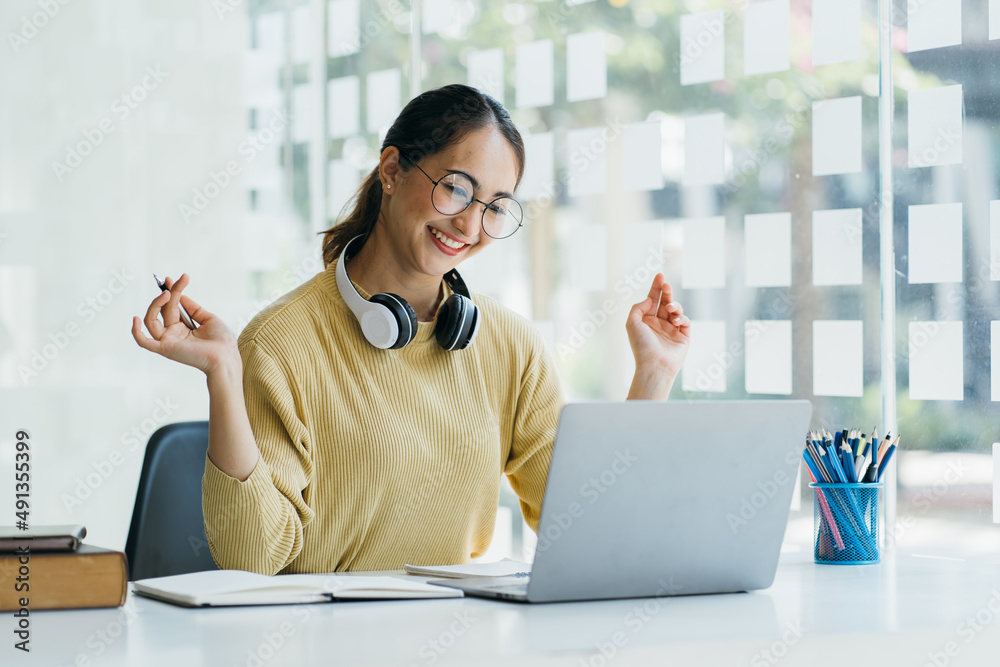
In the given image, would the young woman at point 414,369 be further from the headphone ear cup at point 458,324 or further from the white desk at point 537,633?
the white desk at point 537,633

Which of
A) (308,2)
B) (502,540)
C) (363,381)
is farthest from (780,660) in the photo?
(308,2)

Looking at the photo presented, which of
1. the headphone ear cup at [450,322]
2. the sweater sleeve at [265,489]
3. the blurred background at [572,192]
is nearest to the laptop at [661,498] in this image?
the sweater sleeve at [265,489]

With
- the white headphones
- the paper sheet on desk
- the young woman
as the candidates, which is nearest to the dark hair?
the young woman

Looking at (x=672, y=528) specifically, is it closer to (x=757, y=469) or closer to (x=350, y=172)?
(x=757, y=469)

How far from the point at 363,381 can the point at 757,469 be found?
70cm

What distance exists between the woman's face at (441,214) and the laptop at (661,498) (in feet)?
2.12

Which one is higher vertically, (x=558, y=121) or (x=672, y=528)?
(x=558, y=121)

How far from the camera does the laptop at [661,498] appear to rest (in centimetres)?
103

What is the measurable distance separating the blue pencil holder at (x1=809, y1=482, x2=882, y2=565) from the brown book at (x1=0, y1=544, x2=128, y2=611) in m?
0.97

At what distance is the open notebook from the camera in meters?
1.02

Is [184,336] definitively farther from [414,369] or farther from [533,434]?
[533,434]

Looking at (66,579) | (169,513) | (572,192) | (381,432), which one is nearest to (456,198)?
(381,432)

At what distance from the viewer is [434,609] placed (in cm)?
103

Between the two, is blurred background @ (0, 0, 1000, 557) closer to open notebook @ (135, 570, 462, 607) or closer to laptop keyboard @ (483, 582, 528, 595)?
laptop keyboard @ (483, 582, 528, 595)
